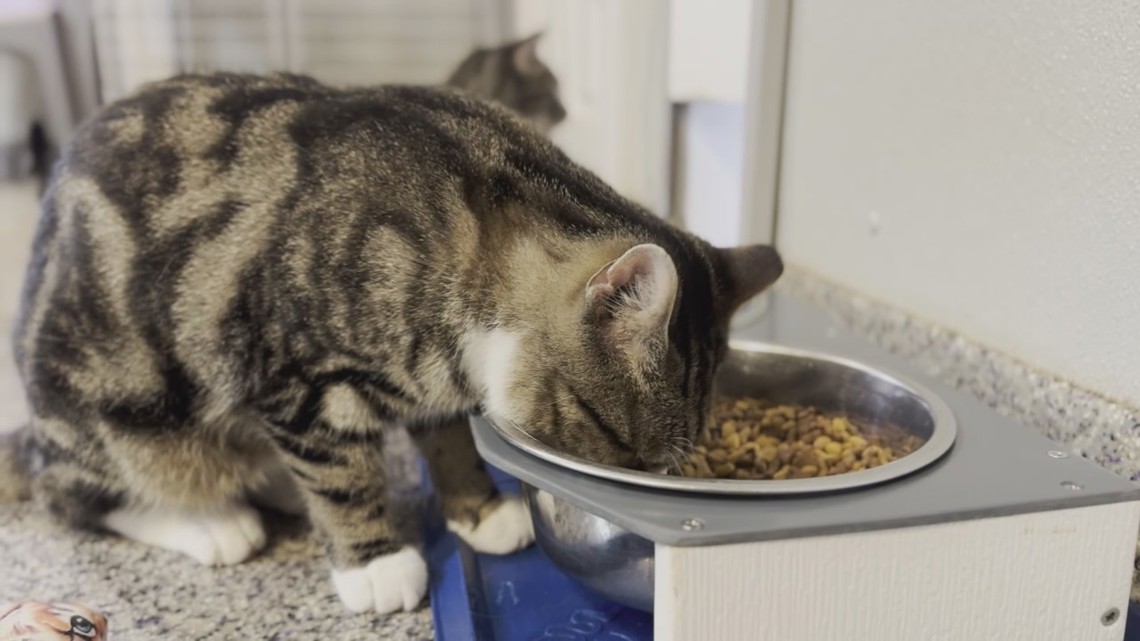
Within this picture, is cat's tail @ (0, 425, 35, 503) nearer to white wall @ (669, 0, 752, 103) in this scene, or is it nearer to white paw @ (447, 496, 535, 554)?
white paw @ (447, 496, 535, 554)

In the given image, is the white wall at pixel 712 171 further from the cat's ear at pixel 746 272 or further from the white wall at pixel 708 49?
the cat's ear at pixel 746 272

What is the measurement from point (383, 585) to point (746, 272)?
0.50 meters

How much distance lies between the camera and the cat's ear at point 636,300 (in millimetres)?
747

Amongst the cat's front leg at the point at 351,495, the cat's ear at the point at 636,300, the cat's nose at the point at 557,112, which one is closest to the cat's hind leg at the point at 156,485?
the cat's front leg at the point at 351,495

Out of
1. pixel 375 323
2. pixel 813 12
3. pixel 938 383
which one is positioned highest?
pixel 813 12

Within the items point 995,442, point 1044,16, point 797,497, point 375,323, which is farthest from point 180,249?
point 1044,16

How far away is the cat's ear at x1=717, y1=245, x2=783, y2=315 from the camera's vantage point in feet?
3.11

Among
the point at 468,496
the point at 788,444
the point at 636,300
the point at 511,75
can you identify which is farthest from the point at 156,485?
the point at 511,75

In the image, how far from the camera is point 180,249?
954 millimetres

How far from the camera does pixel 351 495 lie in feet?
3.15

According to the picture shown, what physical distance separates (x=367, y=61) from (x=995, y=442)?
103 inches

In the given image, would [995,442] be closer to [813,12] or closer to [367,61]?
[813,12]

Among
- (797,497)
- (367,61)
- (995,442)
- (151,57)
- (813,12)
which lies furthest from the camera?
(367,61)

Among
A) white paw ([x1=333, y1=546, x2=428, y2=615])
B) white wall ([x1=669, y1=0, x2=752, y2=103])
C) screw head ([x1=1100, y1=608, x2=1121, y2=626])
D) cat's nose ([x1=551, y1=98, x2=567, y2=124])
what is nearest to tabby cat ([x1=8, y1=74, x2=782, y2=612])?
white paw ([x1=333, y1=546, x2=428, y2=615])
